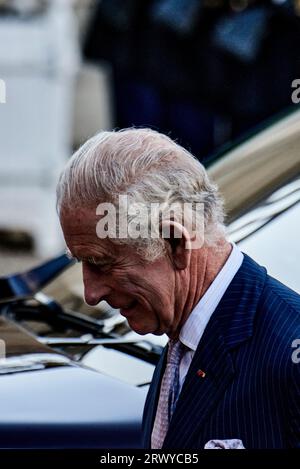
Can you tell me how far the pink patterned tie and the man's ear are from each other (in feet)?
0.75

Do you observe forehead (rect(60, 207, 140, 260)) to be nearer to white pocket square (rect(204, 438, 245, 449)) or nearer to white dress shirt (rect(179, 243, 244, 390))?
white dress shirt (rect(179, 243, 244, 390))

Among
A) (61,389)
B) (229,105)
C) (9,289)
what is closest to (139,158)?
(61,389)

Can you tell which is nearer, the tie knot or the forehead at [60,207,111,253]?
the forehead at [60,207,111,253]

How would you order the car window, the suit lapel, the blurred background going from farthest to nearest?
1. the blurred background
2. the car window
3. the suit lapel

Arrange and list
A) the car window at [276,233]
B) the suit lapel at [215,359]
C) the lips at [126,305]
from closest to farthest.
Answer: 1. the suit lapel at [215,359]
2. the lips at [126,305]
3. the car window at [276,233]

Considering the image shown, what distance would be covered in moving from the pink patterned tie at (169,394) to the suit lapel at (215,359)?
102 mm

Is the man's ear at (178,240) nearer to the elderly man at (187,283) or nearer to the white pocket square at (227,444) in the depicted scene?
the elderly man at (187,283)

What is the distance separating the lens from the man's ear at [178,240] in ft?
7.77

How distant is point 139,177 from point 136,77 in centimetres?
795

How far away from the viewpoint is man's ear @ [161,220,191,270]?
2.37 m

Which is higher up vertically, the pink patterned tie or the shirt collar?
the shirt collar

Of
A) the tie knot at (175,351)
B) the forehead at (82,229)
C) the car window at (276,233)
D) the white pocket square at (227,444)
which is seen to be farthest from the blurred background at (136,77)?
the white pocket square at (227,444)

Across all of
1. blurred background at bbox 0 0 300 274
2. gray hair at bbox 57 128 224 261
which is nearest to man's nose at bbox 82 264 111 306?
gray hair at bbox 57 128 224 261
